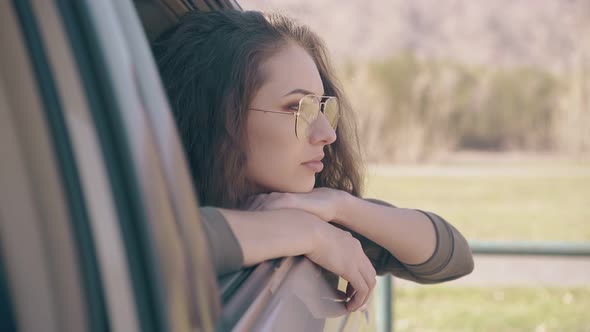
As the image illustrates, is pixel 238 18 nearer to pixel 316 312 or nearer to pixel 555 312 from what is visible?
pixel 316 312

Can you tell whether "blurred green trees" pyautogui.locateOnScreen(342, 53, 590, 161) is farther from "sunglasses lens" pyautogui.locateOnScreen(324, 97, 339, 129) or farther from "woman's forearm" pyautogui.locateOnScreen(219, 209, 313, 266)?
"woman's forearm" pyautogui.locateOnScreen(219, 209, 313, 266)

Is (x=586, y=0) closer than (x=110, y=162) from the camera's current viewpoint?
No

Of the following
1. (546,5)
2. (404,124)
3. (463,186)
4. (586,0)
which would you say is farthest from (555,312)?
(546,5)

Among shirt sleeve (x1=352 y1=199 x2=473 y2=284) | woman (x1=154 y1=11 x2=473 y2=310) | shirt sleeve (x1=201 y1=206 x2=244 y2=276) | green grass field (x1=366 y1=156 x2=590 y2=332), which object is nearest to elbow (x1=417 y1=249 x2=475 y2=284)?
shirt sleeve (x1=352 y1=199 x2=473 y2=284)

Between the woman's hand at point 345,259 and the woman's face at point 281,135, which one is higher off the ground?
the woman's face at point 281,135

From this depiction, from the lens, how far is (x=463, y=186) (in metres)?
16.0

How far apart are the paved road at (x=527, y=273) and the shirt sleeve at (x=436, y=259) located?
5.92m

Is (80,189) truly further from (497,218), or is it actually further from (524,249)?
(497,218)

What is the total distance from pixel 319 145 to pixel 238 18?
1.20 ft

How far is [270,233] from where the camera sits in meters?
1.49

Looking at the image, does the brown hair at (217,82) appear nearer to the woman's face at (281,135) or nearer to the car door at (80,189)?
the woman's face at (281,135)

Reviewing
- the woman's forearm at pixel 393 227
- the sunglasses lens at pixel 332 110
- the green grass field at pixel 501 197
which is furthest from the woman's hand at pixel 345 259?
the green grass field at pixel 501 197

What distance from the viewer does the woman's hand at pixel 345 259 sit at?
1.71 metres

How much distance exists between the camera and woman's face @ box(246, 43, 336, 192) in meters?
1.93
